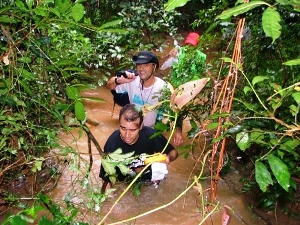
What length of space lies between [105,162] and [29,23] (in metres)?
0.82

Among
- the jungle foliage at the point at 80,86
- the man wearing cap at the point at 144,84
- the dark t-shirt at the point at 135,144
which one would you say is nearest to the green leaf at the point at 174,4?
the jungle foliage at the point at 80,86

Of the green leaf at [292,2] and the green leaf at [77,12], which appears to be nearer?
the green leaf at [292,2]

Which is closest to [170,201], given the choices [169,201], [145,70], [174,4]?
[169,201]

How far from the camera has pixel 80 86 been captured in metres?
2.21

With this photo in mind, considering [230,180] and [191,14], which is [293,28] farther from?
[191,14]

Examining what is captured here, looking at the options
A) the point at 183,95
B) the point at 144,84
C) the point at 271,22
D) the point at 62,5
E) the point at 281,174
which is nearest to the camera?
the point at 271,22

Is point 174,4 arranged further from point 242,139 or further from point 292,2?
point 242,139

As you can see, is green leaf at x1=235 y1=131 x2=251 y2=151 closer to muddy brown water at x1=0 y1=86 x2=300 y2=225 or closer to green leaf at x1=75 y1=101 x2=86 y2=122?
green leaf at x1=75 y1=101 x2=86 y2=122

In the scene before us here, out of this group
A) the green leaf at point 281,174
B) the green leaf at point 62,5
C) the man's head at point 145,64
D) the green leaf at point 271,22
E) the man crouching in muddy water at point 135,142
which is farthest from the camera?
the man's head at point 145,64

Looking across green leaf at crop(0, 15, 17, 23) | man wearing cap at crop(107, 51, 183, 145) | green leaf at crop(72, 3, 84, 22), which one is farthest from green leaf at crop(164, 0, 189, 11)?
man wearing cap at crop(107, 51, 183, 145)

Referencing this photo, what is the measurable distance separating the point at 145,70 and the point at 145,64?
0.07 metres

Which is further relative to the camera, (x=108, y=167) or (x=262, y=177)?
(x=108, y=167)

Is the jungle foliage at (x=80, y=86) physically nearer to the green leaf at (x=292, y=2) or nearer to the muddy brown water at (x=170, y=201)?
the green leaf at (x=292, y=2)

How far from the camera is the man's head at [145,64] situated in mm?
4312
